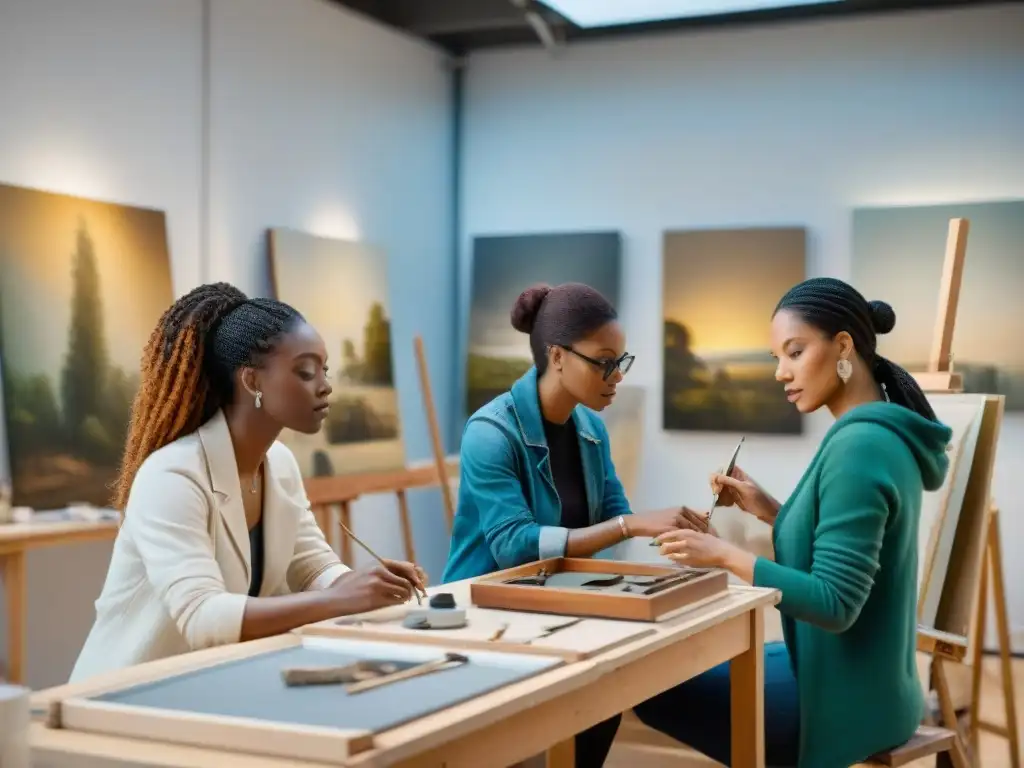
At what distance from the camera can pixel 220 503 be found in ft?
7.54

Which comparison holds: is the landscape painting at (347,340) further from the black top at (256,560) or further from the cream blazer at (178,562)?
the cream blazer at (178,562)

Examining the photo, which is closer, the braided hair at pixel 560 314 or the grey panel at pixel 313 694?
the grey panel at pixel 313 694

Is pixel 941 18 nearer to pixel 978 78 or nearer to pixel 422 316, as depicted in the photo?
pixel 978 78

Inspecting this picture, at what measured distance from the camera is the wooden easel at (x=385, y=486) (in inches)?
226

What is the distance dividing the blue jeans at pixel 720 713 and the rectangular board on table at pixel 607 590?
328 mm

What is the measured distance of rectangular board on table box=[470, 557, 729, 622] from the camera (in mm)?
2127

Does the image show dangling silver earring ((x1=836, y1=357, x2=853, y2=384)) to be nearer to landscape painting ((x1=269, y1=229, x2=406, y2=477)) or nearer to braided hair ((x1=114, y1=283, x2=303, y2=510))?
braided hair ((x1=114, y1=283, x2=303, y2=510))

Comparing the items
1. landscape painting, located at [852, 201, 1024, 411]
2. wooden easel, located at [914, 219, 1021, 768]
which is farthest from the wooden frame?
landscape painting, located at [852, 201, 1024, 411]

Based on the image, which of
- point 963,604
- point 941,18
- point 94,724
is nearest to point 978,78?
point 941,18

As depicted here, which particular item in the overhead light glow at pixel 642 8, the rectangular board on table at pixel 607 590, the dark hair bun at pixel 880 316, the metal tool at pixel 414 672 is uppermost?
the overhead light glow at pixel 642 8

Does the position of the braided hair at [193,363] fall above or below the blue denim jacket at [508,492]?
above

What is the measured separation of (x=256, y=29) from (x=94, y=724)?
471 cm

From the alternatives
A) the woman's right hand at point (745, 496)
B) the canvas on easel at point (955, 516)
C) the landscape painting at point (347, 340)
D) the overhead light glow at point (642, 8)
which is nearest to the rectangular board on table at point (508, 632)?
the woman's right hand at point (745, 496)

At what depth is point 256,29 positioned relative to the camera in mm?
5730
